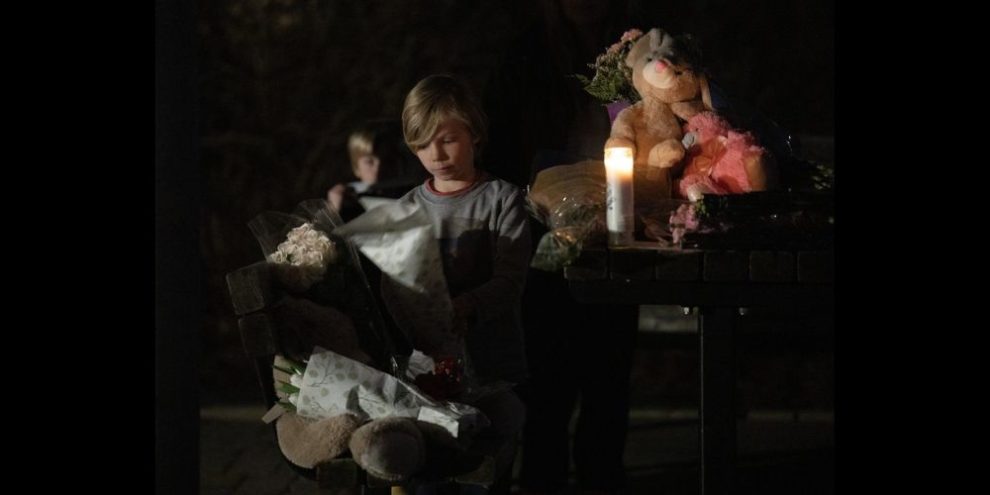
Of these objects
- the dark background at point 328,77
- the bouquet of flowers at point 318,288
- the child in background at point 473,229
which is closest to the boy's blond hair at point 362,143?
the dark background at point 328,77

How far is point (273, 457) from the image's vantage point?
5.34 metres

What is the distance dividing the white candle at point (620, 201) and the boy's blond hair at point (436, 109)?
0.47 metres

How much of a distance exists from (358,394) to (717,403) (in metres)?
0.94

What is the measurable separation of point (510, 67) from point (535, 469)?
4.78 ft

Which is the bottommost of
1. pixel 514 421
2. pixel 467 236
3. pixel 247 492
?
pixel 247 492

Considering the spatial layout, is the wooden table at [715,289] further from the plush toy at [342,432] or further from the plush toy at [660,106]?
the plush toy at [342,432]

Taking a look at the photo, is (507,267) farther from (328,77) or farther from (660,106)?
(328,77)

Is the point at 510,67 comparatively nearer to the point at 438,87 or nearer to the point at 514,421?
the point at 438,87

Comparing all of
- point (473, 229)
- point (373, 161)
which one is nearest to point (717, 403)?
point (473, 229)

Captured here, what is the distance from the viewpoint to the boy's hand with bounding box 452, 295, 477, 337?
3.50m

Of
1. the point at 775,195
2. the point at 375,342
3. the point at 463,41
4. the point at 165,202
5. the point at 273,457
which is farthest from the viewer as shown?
the point at 463,41

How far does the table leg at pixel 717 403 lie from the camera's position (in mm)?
3307

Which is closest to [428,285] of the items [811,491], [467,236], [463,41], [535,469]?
[467,236]

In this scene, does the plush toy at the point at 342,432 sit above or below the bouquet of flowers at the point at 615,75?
below
